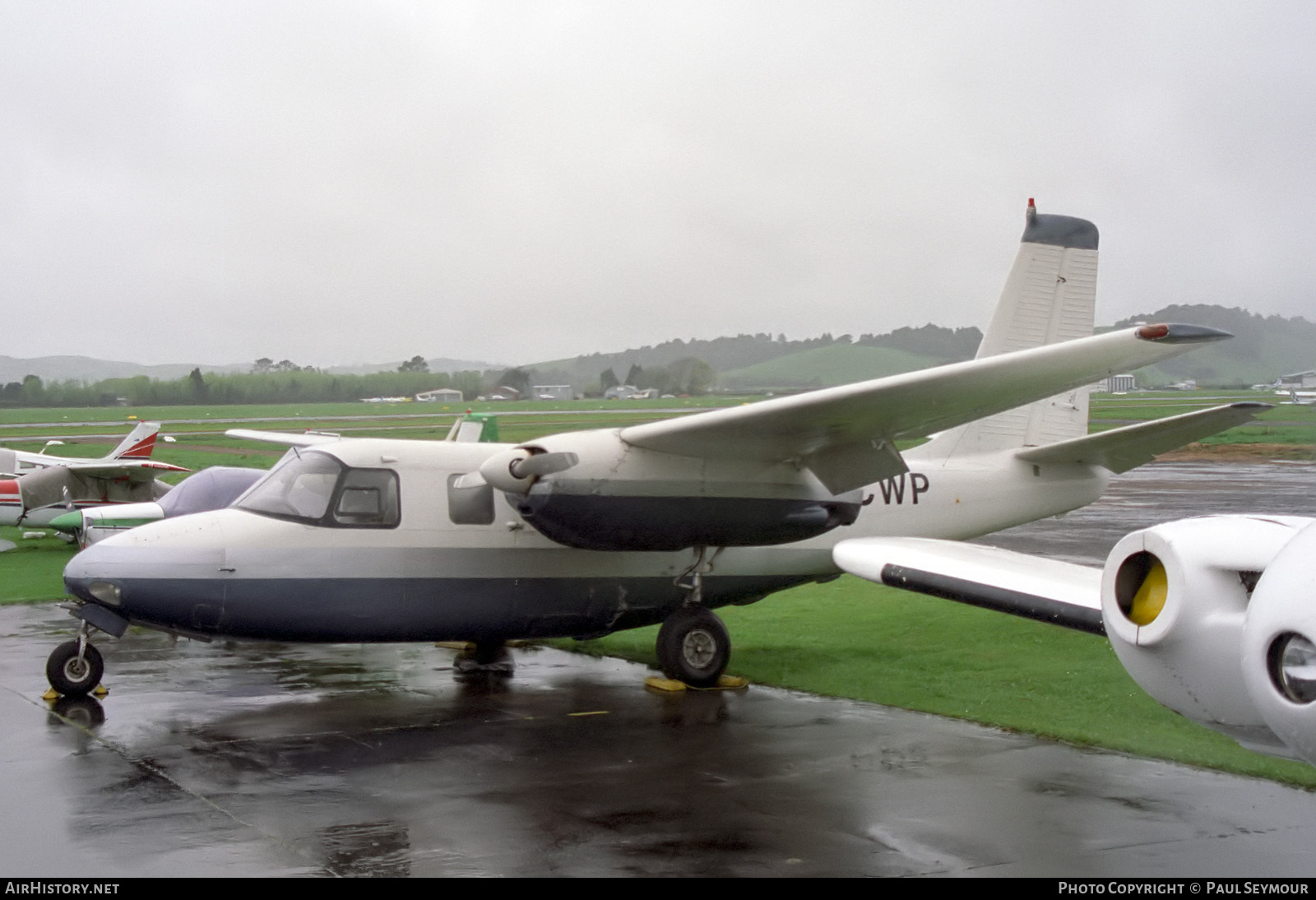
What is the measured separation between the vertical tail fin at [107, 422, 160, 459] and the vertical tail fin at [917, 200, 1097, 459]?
70.9 ft

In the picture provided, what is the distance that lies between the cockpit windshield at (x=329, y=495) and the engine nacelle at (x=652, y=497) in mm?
1160

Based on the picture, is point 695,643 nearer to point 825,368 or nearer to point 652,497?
point 652,497

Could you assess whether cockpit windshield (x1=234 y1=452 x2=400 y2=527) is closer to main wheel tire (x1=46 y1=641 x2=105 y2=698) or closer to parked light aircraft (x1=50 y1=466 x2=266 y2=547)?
main wheel tire (x1=46 y1=641 x2=105 y2=698)

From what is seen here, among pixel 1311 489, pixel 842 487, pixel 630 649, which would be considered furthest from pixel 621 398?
pixel 1311 489

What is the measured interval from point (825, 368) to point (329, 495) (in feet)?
27.3

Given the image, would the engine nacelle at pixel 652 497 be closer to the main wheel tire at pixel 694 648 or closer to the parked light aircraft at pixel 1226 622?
the main wheel tire at pixel 694 648

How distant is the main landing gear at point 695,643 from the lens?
36.1ft

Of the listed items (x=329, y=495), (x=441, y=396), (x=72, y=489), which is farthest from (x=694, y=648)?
(x=72, y=489)

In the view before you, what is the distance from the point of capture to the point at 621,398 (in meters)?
17.4

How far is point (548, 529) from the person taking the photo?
10.0m

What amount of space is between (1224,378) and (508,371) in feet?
37.4

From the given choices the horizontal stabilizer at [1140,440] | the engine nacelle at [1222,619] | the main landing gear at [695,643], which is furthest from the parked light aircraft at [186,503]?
the engine nacelle at [1222,619]

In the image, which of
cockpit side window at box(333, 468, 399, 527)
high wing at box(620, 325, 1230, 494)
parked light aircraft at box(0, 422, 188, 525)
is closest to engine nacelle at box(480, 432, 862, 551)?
high wing at box(620, 325, 1230, 494)

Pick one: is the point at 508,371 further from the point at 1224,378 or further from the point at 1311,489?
the point at 1311,489
